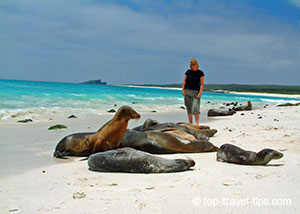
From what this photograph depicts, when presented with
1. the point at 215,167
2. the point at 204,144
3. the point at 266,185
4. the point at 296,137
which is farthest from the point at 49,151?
the point at 296,137

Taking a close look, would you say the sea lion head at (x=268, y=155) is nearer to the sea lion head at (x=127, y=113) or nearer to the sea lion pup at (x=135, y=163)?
the sea lion pup at (x=135, y=163)

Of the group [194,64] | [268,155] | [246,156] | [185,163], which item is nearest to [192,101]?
[194,64]

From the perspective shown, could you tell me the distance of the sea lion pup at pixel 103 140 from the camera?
5684 millimetres

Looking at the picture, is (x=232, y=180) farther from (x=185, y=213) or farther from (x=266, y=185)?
(x=185, y=213)

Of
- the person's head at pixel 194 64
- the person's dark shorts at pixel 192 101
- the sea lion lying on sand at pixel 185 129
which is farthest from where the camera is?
the person's dark shorts at pixel 192 101

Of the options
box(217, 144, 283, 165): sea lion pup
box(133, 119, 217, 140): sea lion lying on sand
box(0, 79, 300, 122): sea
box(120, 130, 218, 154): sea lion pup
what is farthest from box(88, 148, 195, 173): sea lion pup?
box(0, 79, 300, 122): sea

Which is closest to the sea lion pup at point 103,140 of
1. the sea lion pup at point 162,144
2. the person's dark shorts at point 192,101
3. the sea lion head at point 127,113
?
the sea lion head at point 127,113

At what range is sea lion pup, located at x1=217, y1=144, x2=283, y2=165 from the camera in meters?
4.46

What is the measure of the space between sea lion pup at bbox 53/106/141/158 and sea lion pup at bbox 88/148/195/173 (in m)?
1.11

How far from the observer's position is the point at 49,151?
20.3 ft

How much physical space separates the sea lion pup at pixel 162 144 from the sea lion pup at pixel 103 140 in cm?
26

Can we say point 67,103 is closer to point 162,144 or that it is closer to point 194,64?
point 194,64

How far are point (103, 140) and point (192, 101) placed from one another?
4239 mm

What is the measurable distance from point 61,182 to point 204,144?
2822mm
